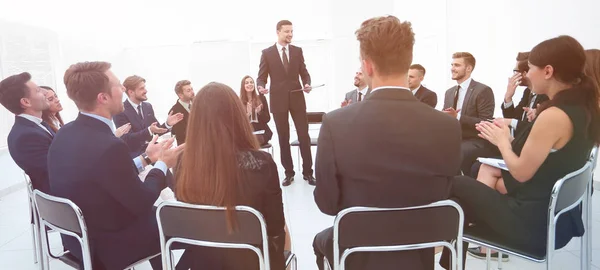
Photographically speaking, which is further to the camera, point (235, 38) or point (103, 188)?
point (235, 38)

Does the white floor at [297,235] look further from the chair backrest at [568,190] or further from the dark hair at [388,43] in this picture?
the dark hair at [388,43]

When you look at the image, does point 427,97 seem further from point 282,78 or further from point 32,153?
point 32,153

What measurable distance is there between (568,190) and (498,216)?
0.28m

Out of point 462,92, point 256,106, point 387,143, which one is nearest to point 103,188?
point 387,143

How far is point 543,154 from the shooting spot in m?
1.59

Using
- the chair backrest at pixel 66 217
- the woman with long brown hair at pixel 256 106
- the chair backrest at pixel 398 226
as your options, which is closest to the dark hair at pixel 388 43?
the chair backrest at pixel 398 226

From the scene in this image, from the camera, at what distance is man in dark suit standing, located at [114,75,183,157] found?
3498 millimetres

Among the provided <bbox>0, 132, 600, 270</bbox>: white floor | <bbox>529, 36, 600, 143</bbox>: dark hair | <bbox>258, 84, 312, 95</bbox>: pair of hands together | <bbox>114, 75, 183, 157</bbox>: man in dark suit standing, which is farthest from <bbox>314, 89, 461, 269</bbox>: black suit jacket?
<bbox>258, 84, 312, 95</bbox>: pair of hands together

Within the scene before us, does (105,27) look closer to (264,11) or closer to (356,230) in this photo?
(264,11)

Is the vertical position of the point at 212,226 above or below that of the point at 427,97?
below

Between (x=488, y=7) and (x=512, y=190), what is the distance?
14.1ft

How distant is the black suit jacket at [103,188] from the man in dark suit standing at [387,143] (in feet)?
2.67

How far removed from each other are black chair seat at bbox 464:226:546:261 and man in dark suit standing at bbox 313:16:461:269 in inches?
19.6

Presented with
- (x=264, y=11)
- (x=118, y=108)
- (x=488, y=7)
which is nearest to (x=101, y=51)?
(x=264, y=11)
